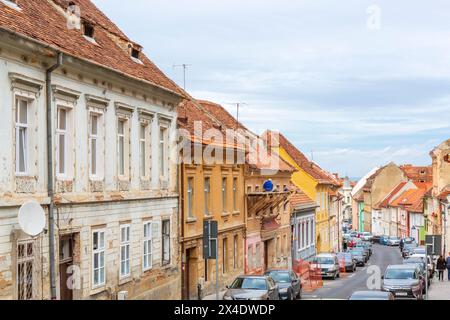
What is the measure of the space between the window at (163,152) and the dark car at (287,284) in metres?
A: 6.30

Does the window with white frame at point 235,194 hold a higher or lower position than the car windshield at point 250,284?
higher

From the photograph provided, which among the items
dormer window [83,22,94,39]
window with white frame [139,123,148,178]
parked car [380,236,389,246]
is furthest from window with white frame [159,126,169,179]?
parked car [380,236,389,246]

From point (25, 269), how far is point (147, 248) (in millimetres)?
7884

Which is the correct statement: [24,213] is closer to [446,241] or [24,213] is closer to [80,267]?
[80,267]

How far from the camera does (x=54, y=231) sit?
17219 millimetres

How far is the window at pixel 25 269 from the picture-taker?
16.0 m

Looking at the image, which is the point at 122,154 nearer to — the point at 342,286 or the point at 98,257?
the point at 98,257

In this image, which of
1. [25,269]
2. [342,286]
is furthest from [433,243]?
[342,286]

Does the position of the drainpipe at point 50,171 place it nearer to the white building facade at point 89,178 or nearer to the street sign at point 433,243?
the white building facade at point 89,178

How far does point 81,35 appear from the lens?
67.7 feet

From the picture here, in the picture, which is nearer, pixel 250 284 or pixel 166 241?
pixel 250 284

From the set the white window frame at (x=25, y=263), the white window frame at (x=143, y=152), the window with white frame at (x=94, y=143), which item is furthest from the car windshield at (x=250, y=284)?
the white window frame at (x=25, y=263)
